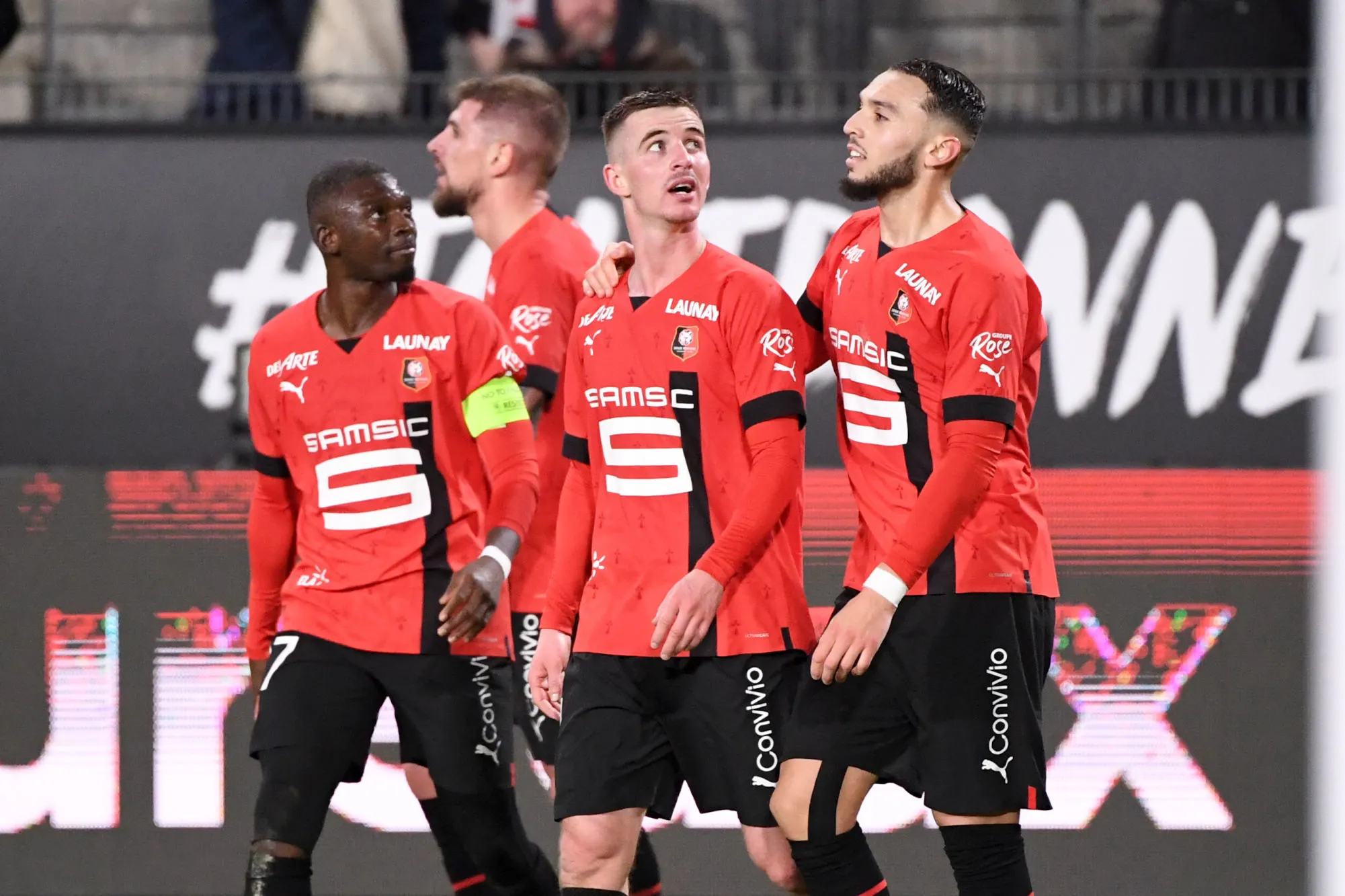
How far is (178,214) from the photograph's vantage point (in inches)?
271

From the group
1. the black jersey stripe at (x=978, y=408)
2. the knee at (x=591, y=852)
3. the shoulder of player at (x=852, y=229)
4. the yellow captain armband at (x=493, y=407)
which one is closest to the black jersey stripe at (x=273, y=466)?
the yellow captain armband at (x=493, y=407)

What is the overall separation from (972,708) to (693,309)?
1.02 m

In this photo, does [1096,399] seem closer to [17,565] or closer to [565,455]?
[565,455]

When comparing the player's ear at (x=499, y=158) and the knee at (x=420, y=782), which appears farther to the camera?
the player's ear at (x=499, y=158)

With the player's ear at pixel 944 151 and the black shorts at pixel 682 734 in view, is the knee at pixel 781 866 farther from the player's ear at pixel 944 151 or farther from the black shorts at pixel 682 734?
the player's ear at pixel 944 151

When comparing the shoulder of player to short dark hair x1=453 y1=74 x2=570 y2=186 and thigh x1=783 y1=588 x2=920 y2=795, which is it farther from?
short dark hair x1=453 y1=74 x2=570 y2=186

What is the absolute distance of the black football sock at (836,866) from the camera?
11.8 feet

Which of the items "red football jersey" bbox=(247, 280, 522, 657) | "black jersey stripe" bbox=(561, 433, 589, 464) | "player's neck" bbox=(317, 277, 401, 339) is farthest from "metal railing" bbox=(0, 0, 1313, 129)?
"black jersey stripe" bbox=(561, 433, 589, 464)

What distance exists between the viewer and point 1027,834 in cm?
557

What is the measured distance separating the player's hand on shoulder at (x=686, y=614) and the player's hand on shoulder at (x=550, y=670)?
1.20ft

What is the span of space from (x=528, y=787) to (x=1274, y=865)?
7.73ft

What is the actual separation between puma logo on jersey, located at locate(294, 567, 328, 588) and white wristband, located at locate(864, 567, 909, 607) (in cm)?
142

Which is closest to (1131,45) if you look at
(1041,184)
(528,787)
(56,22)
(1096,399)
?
(1041,184)

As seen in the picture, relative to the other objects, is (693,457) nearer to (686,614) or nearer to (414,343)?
(686,614)
